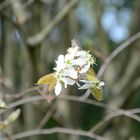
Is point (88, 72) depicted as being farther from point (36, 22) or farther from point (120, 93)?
point (120, 93)

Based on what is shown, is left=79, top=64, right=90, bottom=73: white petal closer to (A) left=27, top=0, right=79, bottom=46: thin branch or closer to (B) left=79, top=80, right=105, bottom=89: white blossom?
(B) left=79, top=80, right=105, bottom=89: white blossom

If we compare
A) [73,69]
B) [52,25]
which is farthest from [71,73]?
[52,25]

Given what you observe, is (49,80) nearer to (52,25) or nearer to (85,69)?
(85,69)

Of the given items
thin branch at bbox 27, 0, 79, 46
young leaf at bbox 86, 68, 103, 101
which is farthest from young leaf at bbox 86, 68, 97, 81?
thin branch at bbox 27, 0, 79, 46

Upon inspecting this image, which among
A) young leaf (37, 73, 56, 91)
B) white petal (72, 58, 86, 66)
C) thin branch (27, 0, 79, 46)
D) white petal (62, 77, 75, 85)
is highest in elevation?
thin branch (27, 0, 79, 46)

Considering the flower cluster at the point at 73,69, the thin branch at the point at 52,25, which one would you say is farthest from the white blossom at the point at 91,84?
the thin branch at the point at 52,25

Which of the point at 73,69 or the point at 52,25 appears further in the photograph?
the point at 52,25

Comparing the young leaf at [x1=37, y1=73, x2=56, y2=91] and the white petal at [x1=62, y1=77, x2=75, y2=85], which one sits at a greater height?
the young leaf at [x1=37, y1=73, x2=56, y2=91]

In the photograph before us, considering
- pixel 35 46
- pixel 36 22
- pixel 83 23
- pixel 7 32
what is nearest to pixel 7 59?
pixel 7 32
